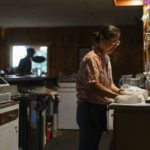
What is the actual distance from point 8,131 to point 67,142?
201 centimetres

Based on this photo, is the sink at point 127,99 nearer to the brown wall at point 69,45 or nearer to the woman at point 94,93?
the woman at point 94,93

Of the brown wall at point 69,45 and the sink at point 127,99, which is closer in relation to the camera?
the sink at point 127,99

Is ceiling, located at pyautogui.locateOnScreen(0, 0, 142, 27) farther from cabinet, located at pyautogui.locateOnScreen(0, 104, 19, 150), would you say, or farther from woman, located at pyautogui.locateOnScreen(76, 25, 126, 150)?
woman, located at pyautogui.locateOnScreen(76, 25, 126, 150)

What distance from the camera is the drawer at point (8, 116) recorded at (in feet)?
7.04

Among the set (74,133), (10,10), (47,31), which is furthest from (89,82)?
(47,31)

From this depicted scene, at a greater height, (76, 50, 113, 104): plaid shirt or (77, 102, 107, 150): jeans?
(76, 50, 113, 104): plaid shirt

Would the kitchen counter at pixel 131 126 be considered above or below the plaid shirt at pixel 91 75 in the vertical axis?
below

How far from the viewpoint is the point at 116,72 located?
275 inches

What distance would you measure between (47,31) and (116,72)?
2.18 m

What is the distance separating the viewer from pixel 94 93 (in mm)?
1687

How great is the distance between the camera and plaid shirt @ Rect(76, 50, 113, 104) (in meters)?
1.66

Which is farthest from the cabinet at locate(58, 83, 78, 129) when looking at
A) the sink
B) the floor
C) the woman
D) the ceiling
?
the sink

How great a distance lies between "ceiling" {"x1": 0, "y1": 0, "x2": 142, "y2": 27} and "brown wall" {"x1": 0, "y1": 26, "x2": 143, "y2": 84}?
277 millimetres

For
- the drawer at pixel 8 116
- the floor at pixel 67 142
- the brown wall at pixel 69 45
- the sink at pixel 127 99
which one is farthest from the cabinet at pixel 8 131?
the brown wall at pixel 69 45
